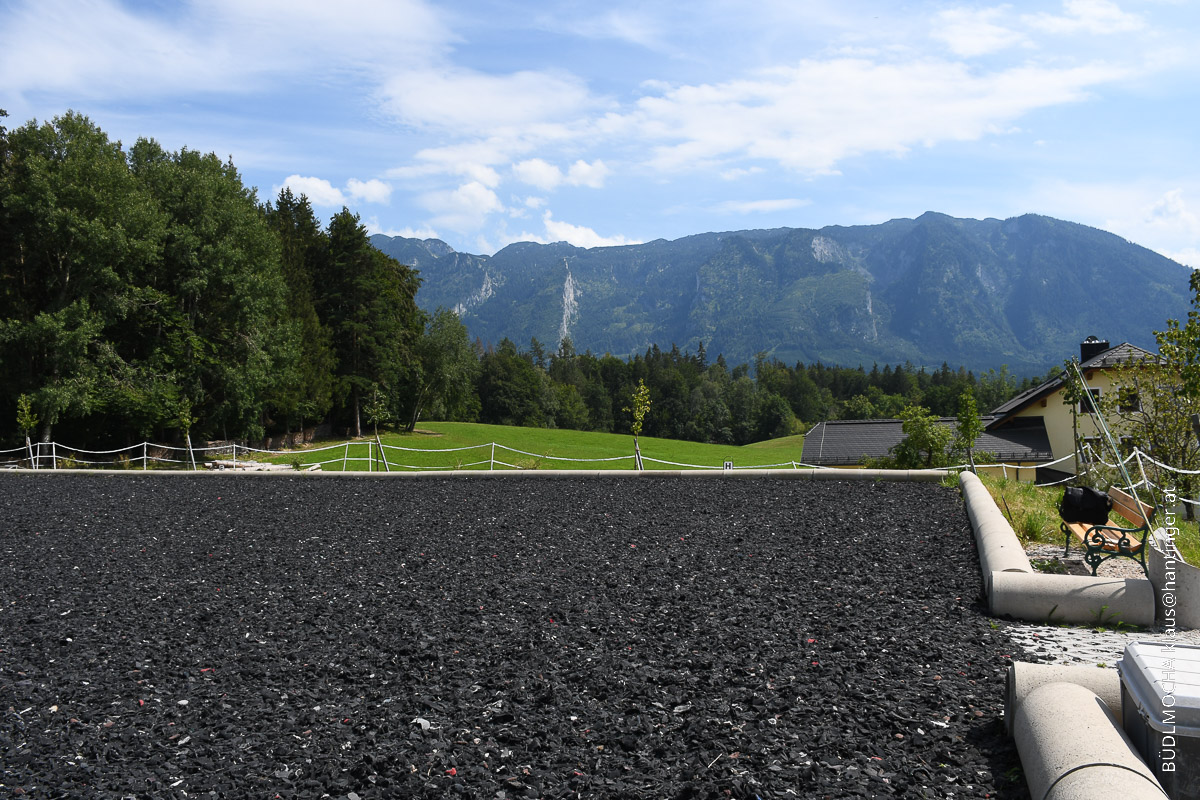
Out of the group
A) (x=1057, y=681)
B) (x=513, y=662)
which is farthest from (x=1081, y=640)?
(x=513, y=662)

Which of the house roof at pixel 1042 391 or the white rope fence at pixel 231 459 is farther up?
the house roof at pixel 1042 391

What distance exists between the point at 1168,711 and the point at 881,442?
118 feet

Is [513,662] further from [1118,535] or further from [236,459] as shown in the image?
[236,459]

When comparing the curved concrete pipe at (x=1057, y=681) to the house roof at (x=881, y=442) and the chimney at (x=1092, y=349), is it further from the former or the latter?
the chimney at (x=1092, y=349)

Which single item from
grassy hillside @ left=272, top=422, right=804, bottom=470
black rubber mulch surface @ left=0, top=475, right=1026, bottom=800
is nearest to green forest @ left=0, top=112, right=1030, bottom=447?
grassy hillside @ left=272, top=422, right=804, bottom=470

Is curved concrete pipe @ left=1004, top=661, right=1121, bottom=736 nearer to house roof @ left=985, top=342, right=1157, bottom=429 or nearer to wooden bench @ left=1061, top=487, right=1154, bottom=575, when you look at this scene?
wooden bench @ left=1061, top=487, right=1154, bottom=575

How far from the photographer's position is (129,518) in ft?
A: 37.0

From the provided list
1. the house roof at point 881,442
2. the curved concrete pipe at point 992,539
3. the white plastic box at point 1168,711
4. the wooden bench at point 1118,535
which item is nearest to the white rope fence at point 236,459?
the house roof at point 881,442

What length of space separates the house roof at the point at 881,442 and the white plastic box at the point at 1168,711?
29545 mm

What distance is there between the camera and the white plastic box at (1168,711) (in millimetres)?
2699

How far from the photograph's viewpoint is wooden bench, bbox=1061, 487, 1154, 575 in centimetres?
614

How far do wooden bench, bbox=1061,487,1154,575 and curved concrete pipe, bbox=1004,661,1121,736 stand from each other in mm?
2875

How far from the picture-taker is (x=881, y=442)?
3656 cm

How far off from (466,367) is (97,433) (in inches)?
1065
